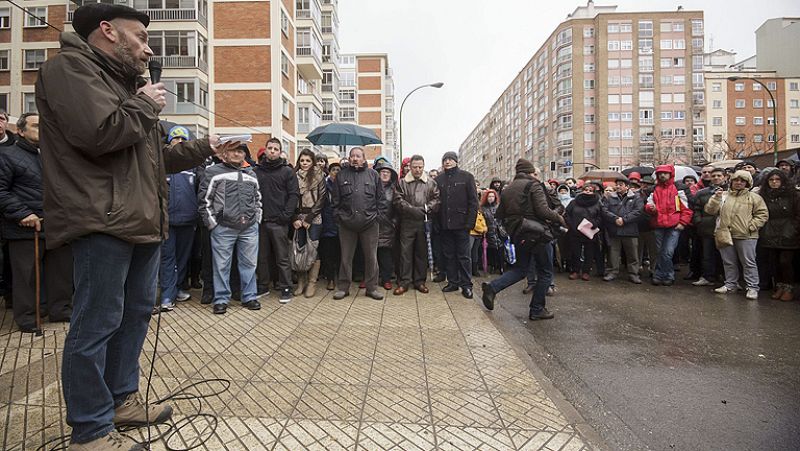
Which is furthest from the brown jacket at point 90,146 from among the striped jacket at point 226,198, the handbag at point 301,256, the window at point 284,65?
the window at point 284,65

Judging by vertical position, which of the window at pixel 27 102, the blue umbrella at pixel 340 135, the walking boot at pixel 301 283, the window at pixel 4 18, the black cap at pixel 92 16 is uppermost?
the window at pixel 4 18

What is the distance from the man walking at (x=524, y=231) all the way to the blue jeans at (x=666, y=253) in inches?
148

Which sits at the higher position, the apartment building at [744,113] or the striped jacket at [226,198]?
the apartment building at [744,113]

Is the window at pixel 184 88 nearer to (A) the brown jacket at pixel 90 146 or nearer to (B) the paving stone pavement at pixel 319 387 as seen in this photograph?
(B) the paving stone pavement at pixel 319 387

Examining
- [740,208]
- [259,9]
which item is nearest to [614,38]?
[259,9]

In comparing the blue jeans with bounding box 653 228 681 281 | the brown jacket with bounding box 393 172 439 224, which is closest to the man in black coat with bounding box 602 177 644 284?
the blue jeans with bounding box 653 228 681 281

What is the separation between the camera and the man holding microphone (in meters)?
2.09

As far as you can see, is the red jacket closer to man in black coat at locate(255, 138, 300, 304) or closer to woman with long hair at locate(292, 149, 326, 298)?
woman with long hair at locate(292, 149, 326, 298)

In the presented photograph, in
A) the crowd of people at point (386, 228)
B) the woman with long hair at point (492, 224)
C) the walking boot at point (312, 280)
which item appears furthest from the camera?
the woman with long hair at point (492, 224)

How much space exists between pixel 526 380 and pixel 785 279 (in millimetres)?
6172

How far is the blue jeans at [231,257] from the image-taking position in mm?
5715

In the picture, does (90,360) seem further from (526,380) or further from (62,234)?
(526,380)

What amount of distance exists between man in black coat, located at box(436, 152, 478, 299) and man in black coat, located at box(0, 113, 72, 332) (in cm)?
502

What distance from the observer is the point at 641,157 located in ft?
249
